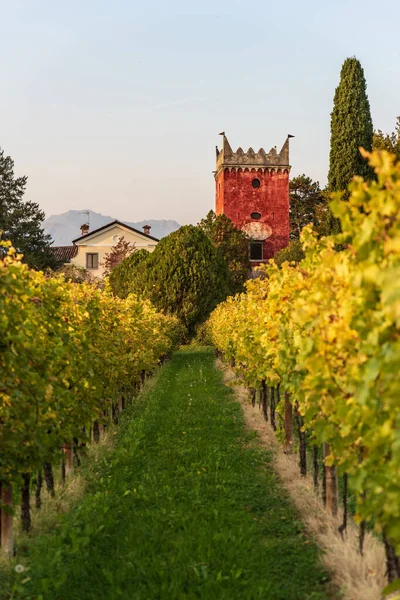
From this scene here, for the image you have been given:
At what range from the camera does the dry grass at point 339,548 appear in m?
5.32

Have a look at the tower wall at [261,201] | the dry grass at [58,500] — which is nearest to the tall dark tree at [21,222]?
the tower wall at [261,201]

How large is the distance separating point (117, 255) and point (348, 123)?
26801 mm

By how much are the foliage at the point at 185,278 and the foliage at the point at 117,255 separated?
58.3ft

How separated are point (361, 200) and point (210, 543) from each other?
151 inches

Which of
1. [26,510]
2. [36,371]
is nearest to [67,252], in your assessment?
[26,510]

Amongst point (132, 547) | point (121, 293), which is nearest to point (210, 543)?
point (132, 547)

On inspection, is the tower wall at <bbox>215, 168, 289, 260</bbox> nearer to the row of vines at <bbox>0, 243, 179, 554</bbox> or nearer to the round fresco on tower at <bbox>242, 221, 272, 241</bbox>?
the round fresco on tower at <bbox>242, 221, 272, 241</bbox>

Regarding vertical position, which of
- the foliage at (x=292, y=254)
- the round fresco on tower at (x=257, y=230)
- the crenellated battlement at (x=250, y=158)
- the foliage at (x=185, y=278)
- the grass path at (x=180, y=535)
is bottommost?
the grass path at (x=180, y=535)

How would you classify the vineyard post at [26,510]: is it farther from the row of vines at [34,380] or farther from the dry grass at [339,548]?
the dry grass at [339,548]

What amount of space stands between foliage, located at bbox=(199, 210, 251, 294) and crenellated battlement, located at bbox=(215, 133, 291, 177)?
21.6ft

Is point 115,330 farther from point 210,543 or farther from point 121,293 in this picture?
point 121,293

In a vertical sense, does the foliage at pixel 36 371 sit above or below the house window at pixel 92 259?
below

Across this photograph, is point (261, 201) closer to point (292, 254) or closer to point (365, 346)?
point (292, 254)

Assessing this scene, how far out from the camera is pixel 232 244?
54.5m
